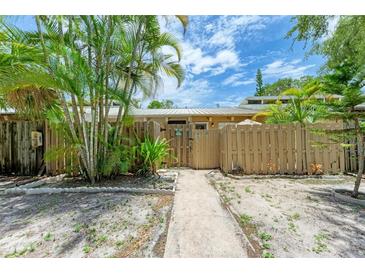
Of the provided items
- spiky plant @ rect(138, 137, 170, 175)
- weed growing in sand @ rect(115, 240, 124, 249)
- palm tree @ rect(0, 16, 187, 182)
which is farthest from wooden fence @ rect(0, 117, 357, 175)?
weed growing in sand @ rect(115, 240, 124, 249)

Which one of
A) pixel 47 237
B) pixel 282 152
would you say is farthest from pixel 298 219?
pixel 282 152

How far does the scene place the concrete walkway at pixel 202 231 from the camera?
214 centimetres

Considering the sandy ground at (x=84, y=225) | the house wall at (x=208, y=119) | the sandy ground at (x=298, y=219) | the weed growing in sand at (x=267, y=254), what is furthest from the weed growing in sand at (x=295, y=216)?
the house wall at (x=208, y=119)

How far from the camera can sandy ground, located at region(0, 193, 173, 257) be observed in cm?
222

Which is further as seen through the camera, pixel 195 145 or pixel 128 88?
pixel 195 145

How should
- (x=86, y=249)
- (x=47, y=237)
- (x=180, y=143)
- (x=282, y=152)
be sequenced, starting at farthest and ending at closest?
1. (x=180, y=143)
2. (x=282, y=152)
3. (x=47, y=237)
4. (x=86, y=249)

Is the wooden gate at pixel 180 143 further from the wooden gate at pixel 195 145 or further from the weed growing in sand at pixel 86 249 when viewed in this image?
the weed growing in sand at pixel 86 249

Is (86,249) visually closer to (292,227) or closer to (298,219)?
(292,227)

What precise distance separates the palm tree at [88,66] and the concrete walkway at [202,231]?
2.71m

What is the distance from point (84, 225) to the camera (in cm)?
282

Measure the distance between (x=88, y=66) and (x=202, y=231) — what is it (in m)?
4.10

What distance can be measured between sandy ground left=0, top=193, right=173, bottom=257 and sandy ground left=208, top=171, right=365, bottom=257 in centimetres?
121

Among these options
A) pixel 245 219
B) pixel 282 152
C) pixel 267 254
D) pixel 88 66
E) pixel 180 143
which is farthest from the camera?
pixel 180 143
